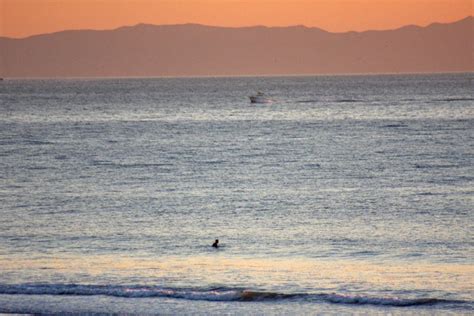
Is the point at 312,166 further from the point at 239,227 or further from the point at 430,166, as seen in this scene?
the point at 239,227

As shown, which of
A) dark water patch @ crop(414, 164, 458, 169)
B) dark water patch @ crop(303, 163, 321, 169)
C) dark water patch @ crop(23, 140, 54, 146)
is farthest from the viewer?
dark water patch @ crop(23, 140, 54, 146)

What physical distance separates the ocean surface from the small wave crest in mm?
45

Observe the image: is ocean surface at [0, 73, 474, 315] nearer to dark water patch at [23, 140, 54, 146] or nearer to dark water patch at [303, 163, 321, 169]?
dark water patch at [303, 163, 321, 169]

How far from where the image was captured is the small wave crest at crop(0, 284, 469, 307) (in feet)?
73.0

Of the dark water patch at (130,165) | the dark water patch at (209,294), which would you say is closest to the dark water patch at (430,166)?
the dark water patch at (130,165)

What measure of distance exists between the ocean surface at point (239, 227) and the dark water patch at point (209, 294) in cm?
5

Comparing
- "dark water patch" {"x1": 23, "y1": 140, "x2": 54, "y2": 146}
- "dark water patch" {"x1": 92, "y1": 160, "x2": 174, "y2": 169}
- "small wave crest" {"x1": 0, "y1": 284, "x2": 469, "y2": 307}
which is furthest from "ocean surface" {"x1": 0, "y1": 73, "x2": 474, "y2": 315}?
"dark water patch" {"x1": 23, "y1": 140, "x2": 54, "y2": 146}

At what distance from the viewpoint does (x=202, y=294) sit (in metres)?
22.9

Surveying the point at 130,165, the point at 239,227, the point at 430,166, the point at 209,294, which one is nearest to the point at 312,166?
the point at 430,166

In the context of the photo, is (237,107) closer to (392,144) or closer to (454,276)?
(392,144)

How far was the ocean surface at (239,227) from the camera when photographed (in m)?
22.9

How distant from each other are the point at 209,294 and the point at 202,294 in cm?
16

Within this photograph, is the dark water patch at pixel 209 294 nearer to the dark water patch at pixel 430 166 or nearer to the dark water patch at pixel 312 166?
the dark water patch at pixel 430 166

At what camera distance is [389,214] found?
36.2 m
